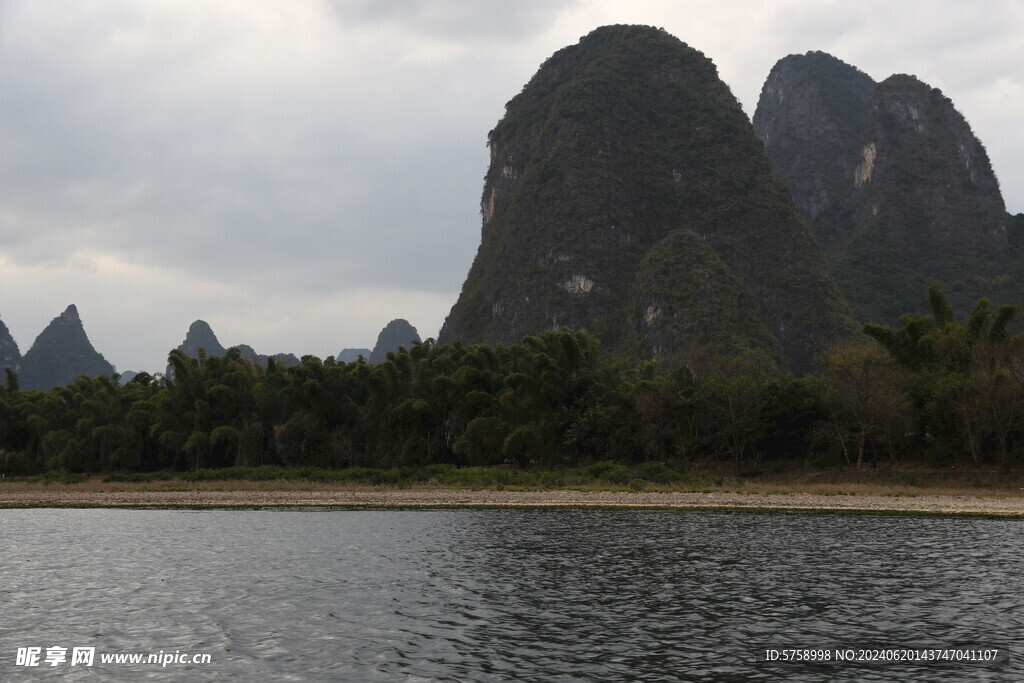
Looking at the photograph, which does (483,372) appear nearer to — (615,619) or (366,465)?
(366,465)

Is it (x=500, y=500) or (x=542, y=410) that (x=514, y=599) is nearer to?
(x=500, y=500)

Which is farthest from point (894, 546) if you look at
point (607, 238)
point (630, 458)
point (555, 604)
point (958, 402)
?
point (607, 238)

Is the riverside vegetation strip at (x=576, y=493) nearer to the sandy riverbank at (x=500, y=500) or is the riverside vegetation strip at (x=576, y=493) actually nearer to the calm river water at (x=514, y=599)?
the sandy riverbank at (x=500, y=500)

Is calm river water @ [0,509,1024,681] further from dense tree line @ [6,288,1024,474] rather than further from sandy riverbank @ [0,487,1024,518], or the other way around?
dense tree line @ [6,288,1024,474]

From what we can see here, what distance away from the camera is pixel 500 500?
54.5 meters

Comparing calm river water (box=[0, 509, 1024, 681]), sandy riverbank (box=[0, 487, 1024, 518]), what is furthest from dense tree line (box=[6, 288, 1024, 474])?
calm river water (box=[0, 509, 1024, 681])

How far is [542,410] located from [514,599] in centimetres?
5122

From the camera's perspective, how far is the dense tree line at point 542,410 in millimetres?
62531

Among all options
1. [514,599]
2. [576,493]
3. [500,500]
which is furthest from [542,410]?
[514,599]

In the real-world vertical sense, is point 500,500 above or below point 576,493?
below

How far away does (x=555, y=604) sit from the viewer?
22.1 metres

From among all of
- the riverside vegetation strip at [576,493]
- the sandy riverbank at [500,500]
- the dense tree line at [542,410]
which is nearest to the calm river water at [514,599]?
the sandy riverbank at [500,500]

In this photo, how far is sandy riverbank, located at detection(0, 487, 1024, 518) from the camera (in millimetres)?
46438

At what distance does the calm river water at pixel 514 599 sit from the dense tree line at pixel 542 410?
24384 mm
